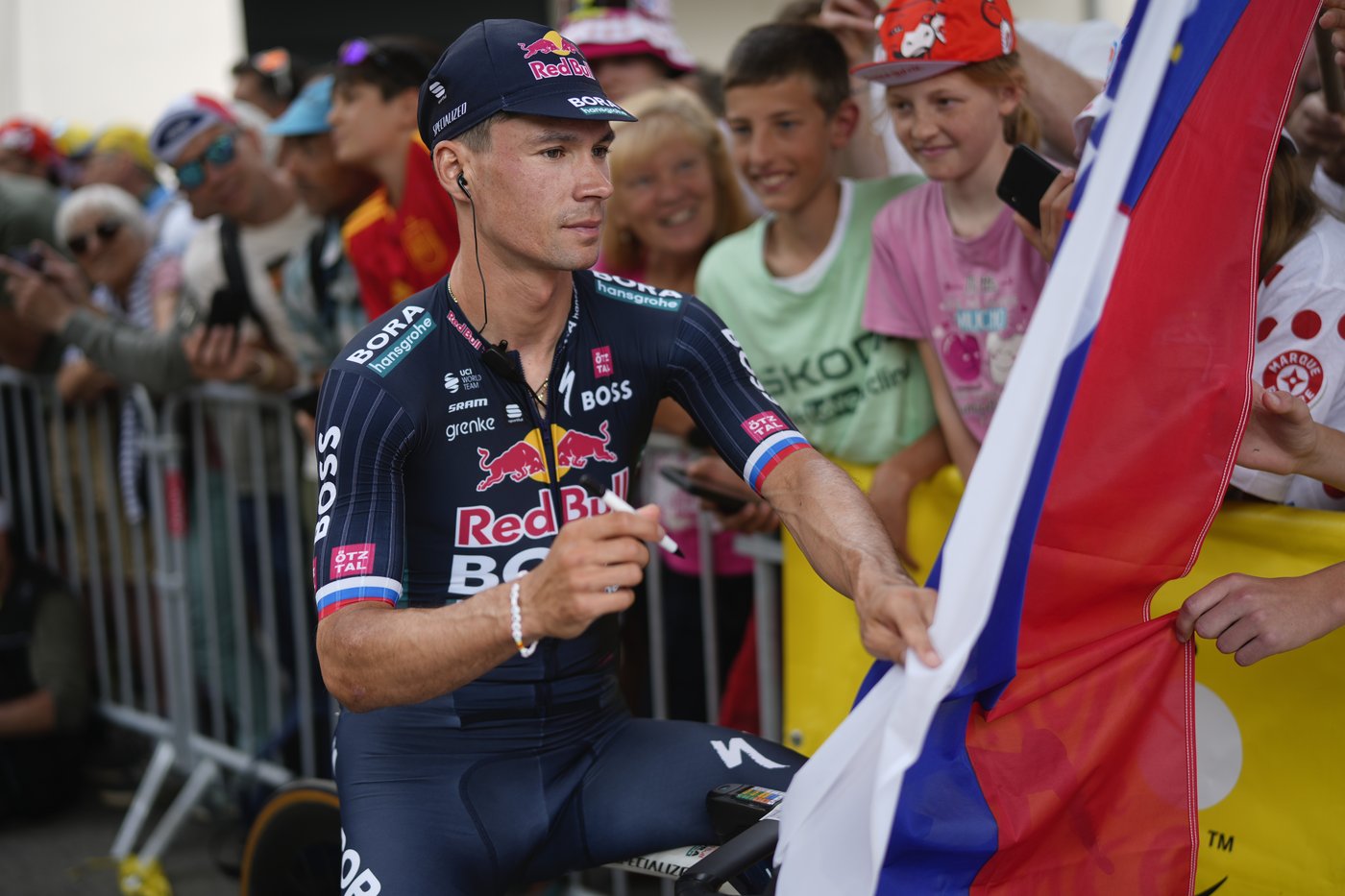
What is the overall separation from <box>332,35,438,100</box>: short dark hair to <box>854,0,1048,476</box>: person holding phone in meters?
1.92

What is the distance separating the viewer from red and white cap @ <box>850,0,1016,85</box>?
9.50 feet

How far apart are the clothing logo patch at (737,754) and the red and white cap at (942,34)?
150 cm

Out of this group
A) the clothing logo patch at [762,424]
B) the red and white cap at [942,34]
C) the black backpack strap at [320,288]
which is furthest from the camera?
the black backpack strap at [320,288]

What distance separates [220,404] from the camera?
508 cm

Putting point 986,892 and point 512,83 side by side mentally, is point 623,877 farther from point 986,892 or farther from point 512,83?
point 512,83

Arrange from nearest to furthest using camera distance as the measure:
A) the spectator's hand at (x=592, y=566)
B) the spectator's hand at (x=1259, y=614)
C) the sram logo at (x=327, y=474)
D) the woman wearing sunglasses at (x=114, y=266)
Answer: the spectator's hand at (x=592, y=566) → the spectator's hand at (x=1259, y=614) → the sram logo at (x=327, y=474) → the woman wearing sunglasses at (x=114, y=266)

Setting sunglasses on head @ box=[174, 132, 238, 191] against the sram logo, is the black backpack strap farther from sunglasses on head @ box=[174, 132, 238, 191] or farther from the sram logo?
the sram logo

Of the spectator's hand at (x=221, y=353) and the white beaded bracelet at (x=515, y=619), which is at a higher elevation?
the spectator's hand at (x=221, y=353)

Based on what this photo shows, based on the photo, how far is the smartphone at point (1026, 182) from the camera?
8.50 ft

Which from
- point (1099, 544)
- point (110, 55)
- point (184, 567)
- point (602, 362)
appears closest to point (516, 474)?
point (602, 362)

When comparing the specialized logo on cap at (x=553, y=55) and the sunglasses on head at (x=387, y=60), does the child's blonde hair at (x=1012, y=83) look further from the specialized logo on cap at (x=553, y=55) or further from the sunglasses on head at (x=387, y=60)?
the sunglasses on head at (x=387, y=60)

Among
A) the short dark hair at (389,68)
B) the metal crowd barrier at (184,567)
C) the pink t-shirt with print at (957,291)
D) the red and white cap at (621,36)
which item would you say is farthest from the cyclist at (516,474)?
the red and white cap at (621,36)

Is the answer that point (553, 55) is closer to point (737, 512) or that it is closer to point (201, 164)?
point (737, 512)

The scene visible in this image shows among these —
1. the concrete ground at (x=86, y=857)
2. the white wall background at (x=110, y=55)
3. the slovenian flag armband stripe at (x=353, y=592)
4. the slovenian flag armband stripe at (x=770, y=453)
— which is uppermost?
the white wall background at (x=110, y=55)
